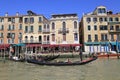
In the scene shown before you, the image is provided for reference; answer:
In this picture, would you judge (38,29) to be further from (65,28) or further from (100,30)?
(100,30)

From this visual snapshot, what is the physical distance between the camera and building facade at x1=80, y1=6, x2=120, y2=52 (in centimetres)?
5981

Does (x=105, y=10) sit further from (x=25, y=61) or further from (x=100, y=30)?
(x=25, y=61)

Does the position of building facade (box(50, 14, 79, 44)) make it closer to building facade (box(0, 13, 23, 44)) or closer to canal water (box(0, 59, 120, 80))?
building facade (box(0, 13, 23, 44))

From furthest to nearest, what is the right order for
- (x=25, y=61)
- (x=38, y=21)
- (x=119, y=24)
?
(x=38, y=21) → (x=119, y=24) → (x=25, y=61)

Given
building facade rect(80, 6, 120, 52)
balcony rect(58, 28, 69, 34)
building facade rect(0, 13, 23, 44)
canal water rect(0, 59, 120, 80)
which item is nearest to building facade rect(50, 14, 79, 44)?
balcony rect(58, 28, 69, 34)

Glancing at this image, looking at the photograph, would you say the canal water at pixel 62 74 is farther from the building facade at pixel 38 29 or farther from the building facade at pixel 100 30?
the building facade at pixel 38 29

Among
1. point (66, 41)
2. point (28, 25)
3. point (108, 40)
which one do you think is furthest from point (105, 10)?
point (28, 25)

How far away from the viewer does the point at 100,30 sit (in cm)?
6088

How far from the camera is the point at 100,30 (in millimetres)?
60875

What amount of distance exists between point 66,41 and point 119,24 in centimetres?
1323

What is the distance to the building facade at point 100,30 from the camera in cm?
5981

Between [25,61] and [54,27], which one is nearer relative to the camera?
[25,61]

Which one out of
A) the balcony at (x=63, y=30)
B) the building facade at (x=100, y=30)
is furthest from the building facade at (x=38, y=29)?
the building facade at (x=100, y=30)

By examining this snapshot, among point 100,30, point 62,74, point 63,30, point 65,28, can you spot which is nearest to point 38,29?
point 63,30
